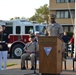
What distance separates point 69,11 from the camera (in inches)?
2451

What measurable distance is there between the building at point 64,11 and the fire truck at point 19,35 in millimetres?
39065

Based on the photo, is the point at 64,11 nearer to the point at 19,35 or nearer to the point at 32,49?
the point at 19,35

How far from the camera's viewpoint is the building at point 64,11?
62.9 metres

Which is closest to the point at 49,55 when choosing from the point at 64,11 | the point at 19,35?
the point at 19,35

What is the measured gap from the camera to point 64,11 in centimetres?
6412

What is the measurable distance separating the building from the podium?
5111cm

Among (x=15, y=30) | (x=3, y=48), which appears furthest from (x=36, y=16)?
(x=3, y=48)

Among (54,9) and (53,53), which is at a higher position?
(54,9)

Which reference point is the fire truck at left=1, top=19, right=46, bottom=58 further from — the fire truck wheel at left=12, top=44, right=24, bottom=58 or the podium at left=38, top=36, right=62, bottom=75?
the podium at left=38, top=36, right=62, bottom=75

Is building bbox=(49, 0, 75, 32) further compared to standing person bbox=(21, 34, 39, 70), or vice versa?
building bbox=(49, 0, 75, 32)

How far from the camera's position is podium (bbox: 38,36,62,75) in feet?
37.9

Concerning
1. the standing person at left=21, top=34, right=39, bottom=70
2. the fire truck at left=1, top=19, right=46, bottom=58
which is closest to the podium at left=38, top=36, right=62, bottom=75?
the standing person at left=21, top=34, right=39, bottom=70

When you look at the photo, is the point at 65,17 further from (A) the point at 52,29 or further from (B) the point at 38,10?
(A) the point at 52,29

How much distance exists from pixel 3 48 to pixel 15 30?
9894mm
